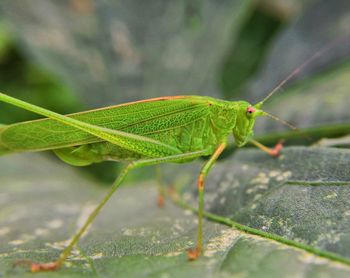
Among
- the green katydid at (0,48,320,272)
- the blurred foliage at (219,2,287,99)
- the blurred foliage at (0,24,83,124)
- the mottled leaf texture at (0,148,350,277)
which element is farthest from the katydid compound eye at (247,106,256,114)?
the blurred foliage at (0,24,83,124)

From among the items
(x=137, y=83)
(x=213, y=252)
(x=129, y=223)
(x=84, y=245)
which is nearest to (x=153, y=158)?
(x=129, y=223)

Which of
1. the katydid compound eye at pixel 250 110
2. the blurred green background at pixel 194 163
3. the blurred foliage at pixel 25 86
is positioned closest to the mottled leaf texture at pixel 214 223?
the blurred green background at pixel 194 163

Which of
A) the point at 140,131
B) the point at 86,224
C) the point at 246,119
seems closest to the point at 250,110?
the point at 246,119

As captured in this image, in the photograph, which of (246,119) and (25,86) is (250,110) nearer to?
(246,119)

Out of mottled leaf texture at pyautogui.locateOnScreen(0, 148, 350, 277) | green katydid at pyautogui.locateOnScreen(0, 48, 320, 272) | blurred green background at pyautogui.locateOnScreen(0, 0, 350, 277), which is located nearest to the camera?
mottled leaf texture at pyautogui.locateOnScreen(0, 148, 350, 277)

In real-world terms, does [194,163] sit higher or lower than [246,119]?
lower

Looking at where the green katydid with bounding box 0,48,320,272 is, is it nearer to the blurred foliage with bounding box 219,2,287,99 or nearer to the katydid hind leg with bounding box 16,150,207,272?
the katydid hind leg with bounding box 16,150,207,272
